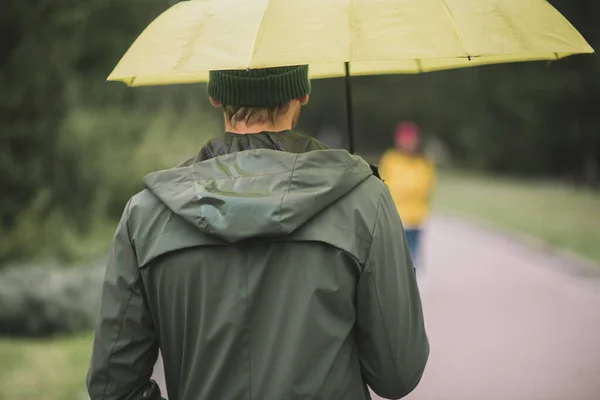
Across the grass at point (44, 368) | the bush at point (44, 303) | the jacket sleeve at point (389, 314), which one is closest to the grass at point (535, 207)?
the bush at point (44, 303)

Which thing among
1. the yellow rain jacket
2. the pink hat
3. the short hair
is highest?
the short hair

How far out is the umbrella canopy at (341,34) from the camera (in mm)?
2273

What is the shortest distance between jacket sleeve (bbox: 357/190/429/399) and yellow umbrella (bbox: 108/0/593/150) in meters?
0.50

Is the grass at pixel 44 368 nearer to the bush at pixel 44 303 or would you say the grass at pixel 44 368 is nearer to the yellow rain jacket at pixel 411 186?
the bush at pixel 44 303

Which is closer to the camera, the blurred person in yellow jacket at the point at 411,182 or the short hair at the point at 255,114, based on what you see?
the short hair at the point at 255,114

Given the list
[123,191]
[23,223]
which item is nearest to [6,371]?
[23,223]

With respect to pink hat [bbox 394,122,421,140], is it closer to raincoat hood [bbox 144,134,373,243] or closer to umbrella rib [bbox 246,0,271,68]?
umbrella rib [bbox 246,0,271,68]

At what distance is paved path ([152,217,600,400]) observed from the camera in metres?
5.99

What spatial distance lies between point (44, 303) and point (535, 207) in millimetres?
15256

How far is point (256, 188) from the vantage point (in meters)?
2.02

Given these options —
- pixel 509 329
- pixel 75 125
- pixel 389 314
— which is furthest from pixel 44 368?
pixel 389 314

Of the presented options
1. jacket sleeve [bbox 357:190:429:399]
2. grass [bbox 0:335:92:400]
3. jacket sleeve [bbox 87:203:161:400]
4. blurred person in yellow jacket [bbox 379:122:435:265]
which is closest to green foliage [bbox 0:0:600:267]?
grass [bbox 0:335:92:400]

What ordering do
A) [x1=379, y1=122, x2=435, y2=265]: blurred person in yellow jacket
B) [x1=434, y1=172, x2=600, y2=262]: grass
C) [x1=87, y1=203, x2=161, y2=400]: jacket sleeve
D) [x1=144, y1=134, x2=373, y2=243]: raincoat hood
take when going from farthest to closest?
[x1=434, y1=172, x2=600, y2=262]: grass → [x1=379, y1=122, x2=435, y2=265]: blurred person in yellow jacket → [x1=87, y1=203, x2=161, y2=400]: jacket sleeve → [x1=144, y1=134, x2=373, y2=243]: raincoat hood

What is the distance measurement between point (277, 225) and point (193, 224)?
22 centimetres
